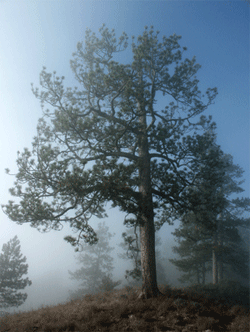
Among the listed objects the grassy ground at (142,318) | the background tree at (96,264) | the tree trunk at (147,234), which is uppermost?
the tree trunk at (147,234)

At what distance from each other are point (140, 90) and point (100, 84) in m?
1.91

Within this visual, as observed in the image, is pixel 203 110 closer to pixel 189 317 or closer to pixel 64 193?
pixel 64 193

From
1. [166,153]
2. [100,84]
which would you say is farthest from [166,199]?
[100,84]

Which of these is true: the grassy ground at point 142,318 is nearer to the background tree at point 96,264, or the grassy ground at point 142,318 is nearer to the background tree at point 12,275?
the background tree at point 12,275

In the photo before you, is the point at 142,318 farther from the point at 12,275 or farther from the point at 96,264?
the point at 96,264

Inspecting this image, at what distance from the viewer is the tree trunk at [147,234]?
8.37 meters

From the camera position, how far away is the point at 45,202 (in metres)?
7.36

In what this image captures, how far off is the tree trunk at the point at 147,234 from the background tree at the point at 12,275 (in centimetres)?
1993

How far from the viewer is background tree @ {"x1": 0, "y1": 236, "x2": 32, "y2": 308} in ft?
71.1

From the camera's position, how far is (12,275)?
2259 cm

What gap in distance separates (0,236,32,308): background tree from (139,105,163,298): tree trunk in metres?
19.9

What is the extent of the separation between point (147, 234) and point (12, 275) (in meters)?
21.7

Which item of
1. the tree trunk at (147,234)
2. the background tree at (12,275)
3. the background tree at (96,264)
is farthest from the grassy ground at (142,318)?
the background tree at (96,264)

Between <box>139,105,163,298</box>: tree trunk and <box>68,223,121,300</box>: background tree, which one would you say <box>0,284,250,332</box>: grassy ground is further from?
<box>68,223,121,300</box>: background tree
